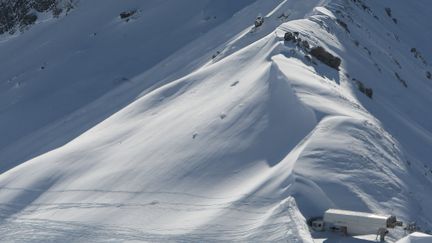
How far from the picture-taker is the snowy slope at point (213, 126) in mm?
18422

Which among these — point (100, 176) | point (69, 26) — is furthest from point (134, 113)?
point (69, 26)

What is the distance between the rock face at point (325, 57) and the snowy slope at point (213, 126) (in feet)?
0.98

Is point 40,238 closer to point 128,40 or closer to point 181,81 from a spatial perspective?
point 181,81

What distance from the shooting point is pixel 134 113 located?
26422mm

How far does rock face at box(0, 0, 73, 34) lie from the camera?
39.1m

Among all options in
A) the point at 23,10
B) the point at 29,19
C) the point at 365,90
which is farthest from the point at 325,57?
the point at 23,10

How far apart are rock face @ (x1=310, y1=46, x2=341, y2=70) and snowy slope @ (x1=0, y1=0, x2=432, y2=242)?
0.30m

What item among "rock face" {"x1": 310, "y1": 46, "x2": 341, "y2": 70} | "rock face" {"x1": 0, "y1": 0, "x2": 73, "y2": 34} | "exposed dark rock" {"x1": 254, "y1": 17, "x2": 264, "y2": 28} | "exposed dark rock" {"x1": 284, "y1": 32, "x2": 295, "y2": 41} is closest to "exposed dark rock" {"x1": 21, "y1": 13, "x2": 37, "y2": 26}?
"rock face" {"x1": 0, "y1": 0, "x2": 73, "y2": 34}

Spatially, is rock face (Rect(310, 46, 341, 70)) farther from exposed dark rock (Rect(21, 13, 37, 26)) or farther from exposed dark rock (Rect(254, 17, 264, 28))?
exposed dark rock (Rect(21, 13, 37, 26))

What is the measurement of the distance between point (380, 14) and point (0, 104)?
53.6ft

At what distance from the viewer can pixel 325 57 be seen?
84.9ft

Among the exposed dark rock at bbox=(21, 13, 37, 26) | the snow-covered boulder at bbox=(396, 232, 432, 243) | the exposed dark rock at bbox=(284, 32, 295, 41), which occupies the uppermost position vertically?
the exposed dark rock at bbox=(21, 13, 37, 26)

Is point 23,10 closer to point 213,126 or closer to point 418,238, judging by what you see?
point 213,126

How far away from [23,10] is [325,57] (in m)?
18.8
